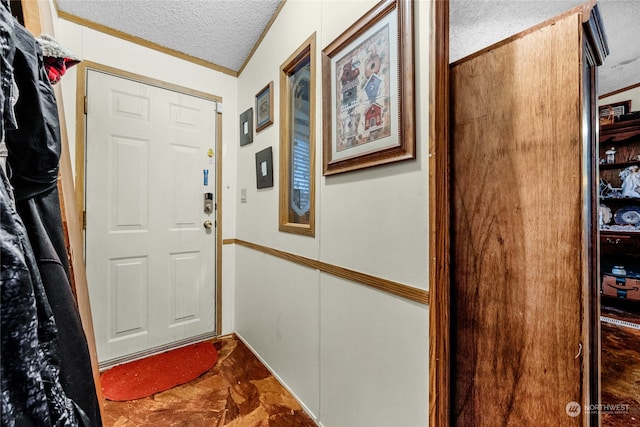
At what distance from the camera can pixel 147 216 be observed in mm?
2107

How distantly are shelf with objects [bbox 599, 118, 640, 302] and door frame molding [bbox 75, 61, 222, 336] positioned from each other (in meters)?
4.10

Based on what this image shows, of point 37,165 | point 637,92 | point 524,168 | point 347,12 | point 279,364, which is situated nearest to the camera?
point 37,165

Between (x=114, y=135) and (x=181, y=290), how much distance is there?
131 centimetres

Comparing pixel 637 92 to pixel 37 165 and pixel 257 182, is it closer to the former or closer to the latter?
pixel 257 182

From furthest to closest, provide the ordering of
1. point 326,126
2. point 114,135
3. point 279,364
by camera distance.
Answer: point 114,135, point 279,364, point 326,126

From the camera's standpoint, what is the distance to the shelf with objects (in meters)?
2.87

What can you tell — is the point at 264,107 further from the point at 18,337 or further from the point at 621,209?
the point at 621,209

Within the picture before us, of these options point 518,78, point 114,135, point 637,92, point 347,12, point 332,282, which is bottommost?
point 332,282

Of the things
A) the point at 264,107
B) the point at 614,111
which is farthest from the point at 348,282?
the point at 614,111

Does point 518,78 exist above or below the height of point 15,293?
above

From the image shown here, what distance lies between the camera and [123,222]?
2.03m

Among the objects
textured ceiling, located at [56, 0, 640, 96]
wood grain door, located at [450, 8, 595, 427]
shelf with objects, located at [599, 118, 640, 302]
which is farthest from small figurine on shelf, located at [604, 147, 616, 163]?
wood grain door, located at [450, 8, 595, 427]

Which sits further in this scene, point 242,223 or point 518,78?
point 242,223

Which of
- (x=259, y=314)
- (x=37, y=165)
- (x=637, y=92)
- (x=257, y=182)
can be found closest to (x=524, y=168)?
(x=37, y=165)
